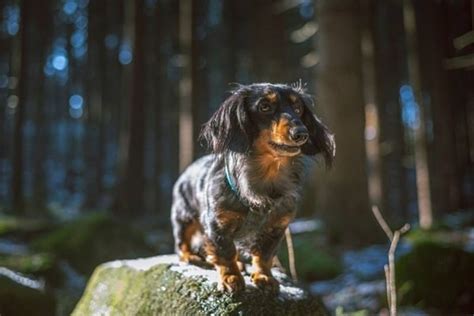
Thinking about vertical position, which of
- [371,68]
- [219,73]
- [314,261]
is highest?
[219,73]

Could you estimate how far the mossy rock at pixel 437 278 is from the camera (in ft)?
21.4

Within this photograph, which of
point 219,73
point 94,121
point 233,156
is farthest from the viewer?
point 219,73

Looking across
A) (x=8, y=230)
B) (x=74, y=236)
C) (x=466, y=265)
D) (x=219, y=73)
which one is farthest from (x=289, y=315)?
(x=219, y=73)

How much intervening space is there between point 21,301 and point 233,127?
3396mm

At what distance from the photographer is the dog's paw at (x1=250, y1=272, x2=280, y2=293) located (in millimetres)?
3395

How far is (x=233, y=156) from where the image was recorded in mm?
3232

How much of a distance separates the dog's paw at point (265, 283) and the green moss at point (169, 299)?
0.05 metres

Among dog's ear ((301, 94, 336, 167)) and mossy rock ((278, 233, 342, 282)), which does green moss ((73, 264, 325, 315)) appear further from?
mossy rock ((278, 233, 342, 282))

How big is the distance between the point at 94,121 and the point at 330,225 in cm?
2227

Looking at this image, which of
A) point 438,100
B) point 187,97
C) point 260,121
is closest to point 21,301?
point 260,121

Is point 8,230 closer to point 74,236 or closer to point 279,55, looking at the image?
point 74,236

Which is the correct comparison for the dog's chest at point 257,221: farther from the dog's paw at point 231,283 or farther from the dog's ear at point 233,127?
the dog's ear at point 233,127

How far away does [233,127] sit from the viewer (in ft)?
10.5

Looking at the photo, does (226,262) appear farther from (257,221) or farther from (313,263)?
(313,263)
